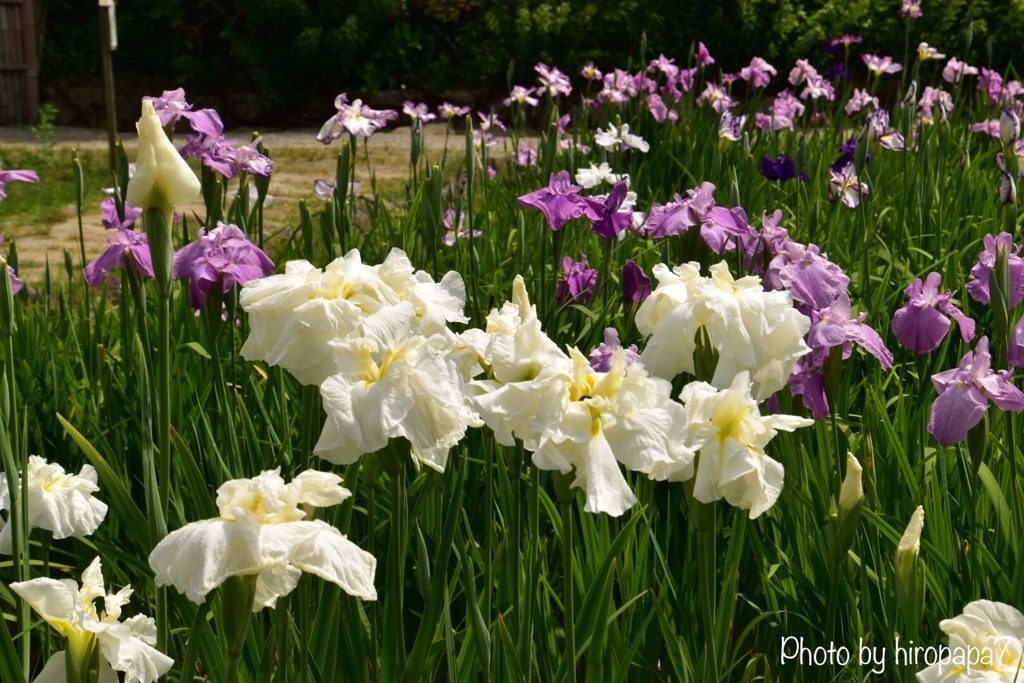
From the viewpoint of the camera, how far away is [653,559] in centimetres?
159

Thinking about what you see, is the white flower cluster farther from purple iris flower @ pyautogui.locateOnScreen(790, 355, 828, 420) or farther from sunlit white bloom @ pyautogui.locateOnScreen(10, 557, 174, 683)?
purple iris flower @ pyautogui.locateOnScreen(790, 355, 828, 420)

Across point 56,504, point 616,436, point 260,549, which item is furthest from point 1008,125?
point 260,549

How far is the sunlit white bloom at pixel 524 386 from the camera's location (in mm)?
887

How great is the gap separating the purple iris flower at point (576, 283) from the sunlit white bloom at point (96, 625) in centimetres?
145

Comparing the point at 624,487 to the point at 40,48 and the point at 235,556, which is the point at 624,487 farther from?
the point at 40,48

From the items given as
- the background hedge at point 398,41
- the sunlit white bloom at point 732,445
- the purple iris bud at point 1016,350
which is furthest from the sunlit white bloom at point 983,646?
the background hedge at point 398,41

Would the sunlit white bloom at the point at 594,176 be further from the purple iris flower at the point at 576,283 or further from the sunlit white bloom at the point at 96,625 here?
the sunlit white bloom at the point at 96,625

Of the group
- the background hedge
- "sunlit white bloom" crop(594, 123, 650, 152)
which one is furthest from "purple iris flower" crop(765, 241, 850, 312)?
the background hedge

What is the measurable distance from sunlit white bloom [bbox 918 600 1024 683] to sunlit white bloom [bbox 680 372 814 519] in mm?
169

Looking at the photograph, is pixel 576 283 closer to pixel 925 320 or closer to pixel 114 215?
pixel 925 320

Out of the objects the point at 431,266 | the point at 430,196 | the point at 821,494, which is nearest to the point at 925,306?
the point at 821,494

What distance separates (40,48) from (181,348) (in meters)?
9.50

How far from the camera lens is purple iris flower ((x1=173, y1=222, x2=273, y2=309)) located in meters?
1.64

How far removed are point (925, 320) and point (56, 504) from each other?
123cm
